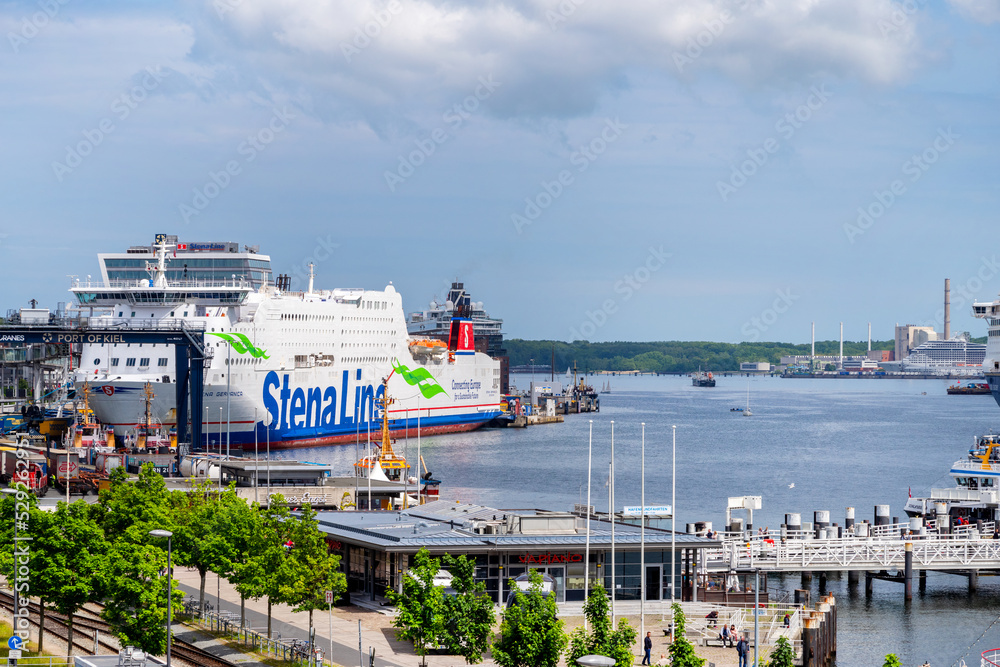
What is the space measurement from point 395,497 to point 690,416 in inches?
4813

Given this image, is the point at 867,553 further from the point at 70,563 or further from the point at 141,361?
the point at 141,361

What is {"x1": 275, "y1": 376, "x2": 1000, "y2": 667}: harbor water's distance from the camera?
40.3 metres

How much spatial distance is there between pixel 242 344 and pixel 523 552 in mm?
56276

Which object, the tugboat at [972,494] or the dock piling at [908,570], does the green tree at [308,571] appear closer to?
the dock piling at [908,570]

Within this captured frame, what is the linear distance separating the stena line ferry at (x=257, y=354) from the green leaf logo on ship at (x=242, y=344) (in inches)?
3.7

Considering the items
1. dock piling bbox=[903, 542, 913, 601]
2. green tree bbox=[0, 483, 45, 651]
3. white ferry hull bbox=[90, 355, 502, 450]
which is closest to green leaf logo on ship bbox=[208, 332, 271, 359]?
white ferry hull bbox=[90, 355, 502, 450]

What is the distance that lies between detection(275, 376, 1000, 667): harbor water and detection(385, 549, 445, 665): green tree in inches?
553

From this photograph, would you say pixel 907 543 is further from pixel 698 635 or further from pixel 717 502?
pixel 717 502

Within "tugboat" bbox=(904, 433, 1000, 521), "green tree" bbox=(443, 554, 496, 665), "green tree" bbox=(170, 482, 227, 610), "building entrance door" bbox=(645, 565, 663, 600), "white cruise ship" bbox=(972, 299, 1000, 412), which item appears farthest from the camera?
"white cruise ship" bbox=(972, 299, 1000, 412)

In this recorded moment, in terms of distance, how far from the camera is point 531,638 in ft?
80.6

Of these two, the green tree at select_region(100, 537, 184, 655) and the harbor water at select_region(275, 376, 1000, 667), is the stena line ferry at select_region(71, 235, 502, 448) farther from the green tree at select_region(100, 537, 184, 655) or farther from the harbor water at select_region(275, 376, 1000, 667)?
the green tree at select_region(100, 537, 184, 655)

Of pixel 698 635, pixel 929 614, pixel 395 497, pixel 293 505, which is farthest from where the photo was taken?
pixel 395 497

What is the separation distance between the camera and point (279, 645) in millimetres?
29922

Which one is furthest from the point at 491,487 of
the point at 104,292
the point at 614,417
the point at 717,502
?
the point at 614,417
